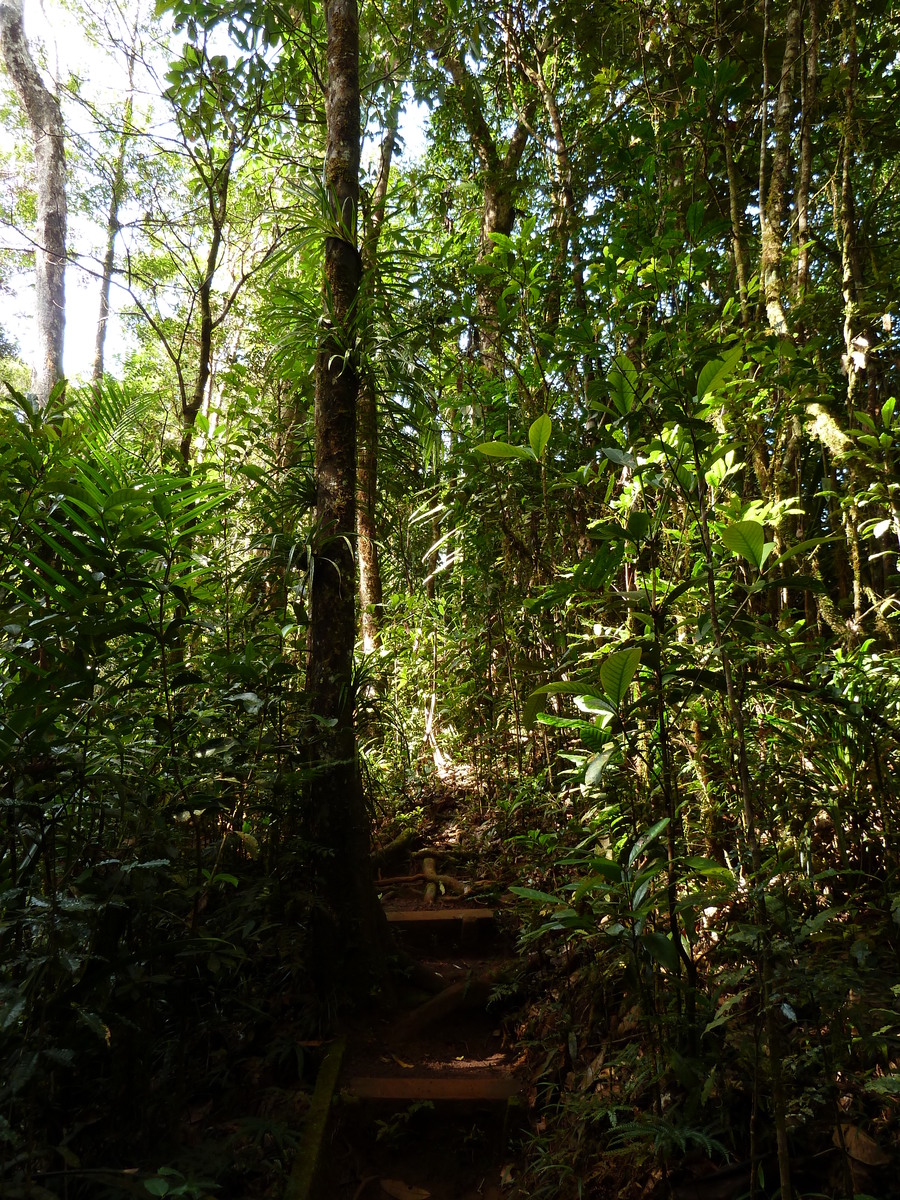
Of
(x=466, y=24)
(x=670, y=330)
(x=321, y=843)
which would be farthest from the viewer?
(x=466, y=24)

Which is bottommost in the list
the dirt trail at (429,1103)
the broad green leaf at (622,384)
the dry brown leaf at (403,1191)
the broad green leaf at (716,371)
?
the dry brown leaf at (403,1191)

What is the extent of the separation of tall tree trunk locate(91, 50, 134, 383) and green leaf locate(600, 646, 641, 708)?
3.28m

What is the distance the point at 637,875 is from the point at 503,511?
223cm

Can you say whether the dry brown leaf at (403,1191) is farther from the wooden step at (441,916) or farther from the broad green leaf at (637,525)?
the broad green leaf at (637,525)

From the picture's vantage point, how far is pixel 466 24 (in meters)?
4.44

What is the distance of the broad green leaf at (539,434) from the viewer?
5.79ft

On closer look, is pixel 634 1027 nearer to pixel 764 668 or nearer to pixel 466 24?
pixel 764 668

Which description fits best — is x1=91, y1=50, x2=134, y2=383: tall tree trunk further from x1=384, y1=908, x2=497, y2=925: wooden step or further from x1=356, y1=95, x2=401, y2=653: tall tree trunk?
x1=384, y1=908, x2=497, y2=925: wooden step

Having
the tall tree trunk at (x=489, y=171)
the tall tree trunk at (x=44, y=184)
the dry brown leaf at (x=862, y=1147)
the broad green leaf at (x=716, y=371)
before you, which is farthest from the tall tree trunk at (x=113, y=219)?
the dry brown leaf at (x=862, y=1147)

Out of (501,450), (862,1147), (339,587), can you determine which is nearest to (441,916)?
(339,587)

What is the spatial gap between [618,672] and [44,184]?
10.6m

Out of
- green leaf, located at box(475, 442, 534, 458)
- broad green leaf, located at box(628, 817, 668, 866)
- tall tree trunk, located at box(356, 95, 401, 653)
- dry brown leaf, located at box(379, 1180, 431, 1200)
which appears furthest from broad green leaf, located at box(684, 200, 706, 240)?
dry brown leaf, located at box(379, 1180, 431, 1200)

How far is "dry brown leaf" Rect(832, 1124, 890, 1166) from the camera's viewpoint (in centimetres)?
135

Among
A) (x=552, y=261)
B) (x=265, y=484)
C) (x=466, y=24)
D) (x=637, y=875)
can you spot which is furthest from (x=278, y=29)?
(x=637, y=875)
